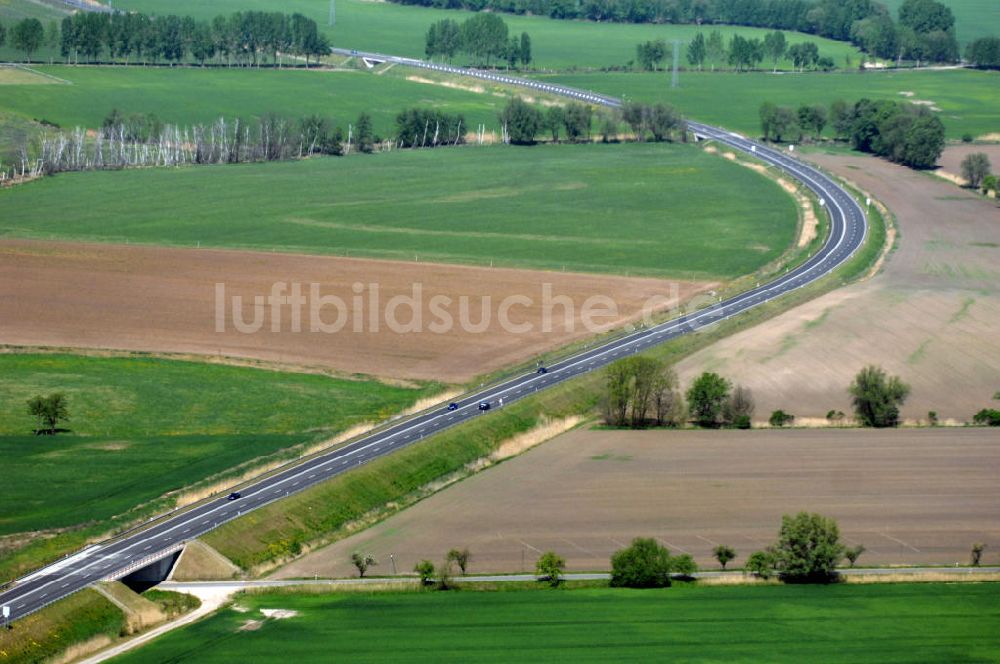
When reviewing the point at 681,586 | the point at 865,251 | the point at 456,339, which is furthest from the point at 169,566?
the point at 865,251

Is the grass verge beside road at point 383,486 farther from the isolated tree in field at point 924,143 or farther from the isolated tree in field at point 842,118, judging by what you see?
the isolated tree in field at point 842,118

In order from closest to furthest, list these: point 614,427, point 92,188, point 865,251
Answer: point 614,427 < point 865,251 < point 92,188

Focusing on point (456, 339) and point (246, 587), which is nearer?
point (246, 587)

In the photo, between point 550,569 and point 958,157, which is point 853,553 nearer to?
point 550,569

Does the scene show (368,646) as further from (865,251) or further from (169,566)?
(865,251)

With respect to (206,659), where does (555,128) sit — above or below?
above

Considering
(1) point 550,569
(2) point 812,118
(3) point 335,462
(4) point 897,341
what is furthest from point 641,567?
(2) point 812,118

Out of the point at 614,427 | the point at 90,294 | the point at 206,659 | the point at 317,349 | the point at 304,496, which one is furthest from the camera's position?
the point at 90,294

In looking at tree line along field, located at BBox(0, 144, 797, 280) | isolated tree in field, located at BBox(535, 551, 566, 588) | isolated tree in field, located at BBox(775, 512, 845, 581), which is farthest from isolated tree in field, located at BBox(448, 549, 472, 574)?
tree line along field, located at BBox(0, 144, 797, 280)
